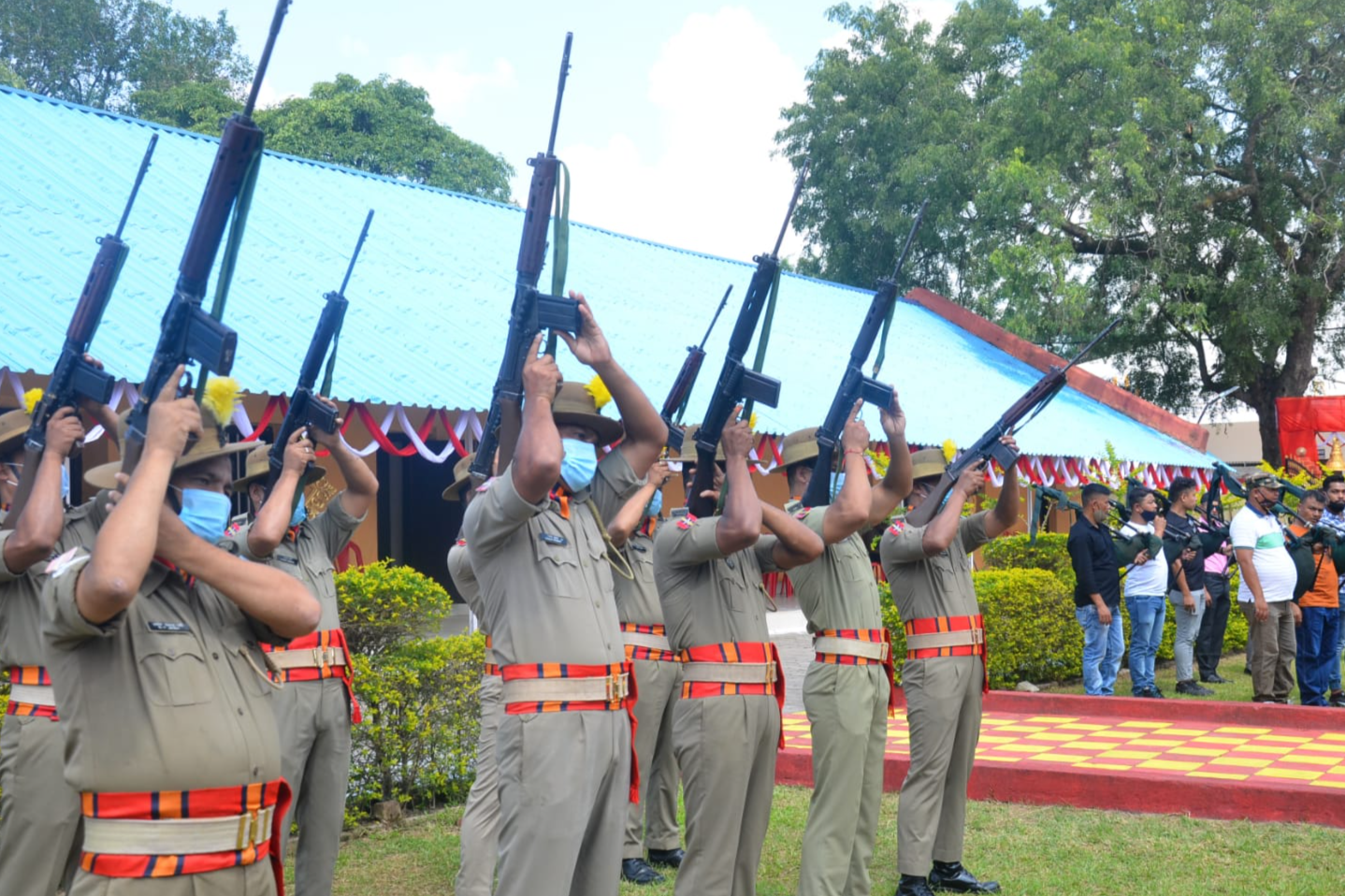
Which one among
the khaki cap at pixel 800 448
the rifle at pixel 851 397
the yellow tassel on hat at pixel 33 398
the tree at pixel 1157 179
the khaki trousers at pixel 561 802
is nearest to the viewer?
the khaki trousers at pixel 561 802

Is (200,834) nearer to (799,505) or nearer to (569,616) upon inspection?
(569,616)

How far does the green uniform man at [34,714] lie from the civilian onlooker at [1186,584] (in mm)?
9857

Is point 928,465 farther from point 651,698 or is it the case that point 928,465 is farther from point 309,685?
point 309,685

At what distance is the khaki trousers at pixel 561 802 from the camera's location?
372 cm

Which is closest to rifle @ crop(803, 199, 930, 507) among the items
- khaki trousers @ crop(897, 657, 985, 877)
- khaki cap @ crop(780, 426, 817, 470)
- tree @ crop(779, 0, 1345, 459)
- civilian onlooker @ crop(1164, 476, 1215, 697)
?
khaki cap @ crop(780, 426, 817, 470)

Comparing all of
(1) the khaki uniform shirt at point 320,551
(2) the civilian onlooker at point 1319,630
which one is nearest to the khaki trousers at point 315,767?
(1) the khaki uniform shirt at point 320,551

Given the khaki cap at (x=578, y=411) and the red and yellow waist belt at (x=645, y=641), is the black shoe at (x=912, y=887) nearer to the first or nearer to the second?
the red and yellow waist belt at (x=645, y=641)

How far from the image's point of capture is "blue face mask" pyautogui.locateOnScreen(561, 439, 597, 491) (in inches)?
165

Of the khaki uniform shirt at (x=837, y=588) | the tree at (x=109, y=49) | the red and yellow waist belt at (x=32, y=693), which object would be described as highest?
the tree at (x=109, y=49)

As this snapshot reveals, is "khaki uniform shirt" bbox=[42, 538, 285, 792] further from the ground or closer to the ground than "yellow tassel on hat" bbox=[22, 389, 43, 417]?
closer to the ground

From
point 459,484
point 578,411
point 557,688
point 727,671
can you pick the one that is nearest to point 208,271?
point 578,411

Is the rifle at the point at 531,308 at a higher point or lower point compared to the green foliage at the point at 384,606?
higher

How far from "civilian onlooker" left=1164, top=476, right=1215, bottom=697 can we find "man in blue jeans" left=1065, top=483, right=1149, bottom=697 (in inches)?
35.5

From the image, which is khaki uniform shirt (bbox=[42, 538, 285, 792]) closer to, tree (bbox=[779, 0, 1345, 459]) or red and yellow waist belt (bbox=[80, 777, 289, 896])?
red and yellow waist belt (bbox=[80, 777, 289, 896])
